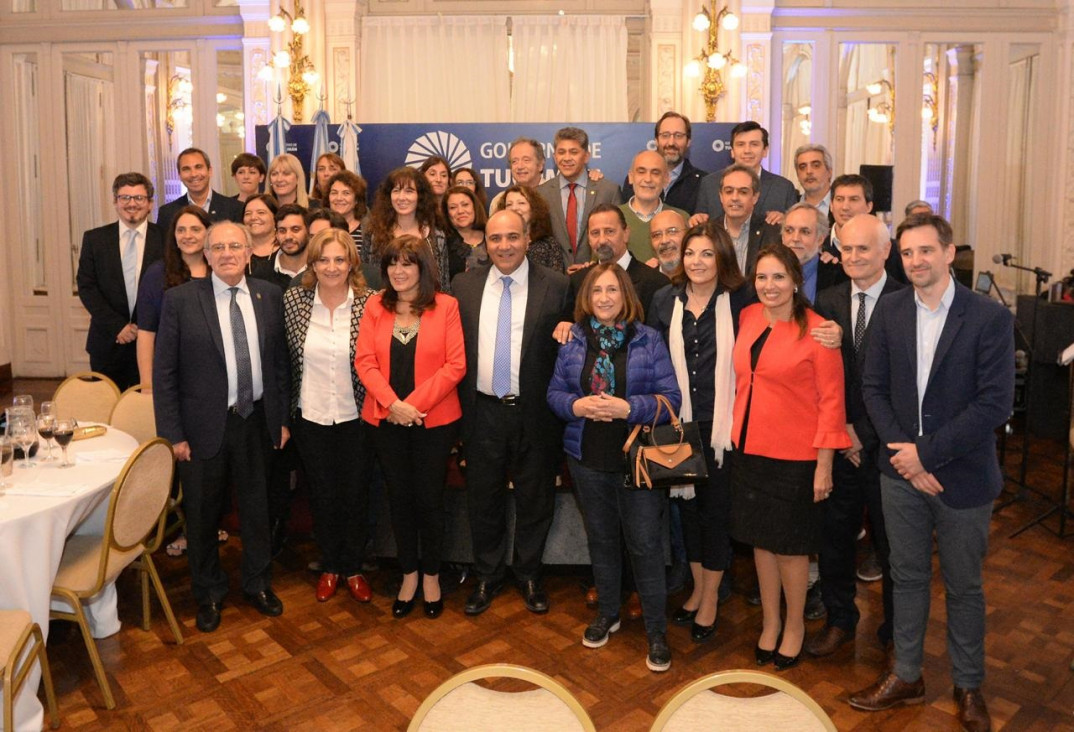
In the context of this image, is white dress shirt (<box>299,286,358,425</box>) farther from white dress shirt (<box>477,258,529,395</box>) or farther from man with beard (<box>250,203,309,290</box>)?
white dress shirt (<box>477,258,529,395</box>)

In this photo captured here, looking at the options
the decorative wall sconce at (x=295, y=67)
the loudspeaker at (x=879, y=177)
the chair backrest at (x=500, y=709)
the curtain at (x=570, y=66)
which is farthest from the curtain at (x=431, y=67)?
the chair backrest at (x=500, y=709)

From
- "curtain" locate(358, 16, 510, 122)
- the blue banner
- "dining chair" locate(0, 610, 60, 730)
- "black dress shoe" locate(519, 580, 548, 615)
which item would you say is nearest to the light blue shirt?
"black dress shoe" locate(519, 580, 548, 615)

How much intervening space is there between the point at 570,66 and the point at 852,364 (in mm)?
6551

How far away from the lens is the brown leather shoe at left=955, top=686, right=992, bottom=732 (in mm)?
3102

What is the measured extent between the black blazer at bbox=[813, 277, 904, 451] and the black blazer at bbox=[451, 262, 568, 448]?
1.06 m

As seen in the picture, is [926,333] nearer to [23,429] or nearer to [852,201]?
[852,201]

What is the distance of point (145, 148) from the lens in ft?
30.3

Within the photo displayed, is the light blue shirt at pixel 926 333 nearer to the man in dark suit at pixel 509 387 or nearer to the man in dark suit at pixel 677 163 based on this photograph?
the man in dark suit at pixel 509 387

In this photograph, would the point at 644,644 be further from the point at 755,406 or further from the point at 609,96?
the point at 609,96

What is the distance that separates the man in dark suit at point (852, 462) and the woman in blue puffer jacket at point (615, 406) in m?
0.64

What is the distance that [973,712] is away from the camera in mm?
3123

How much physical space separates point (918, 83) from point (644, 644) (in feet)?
23.4

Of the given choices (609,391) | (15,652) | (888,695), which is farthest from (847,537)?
(15,652)

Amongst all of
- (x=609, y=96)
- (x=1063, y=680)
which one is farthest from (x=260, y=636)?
(x=609, y=96)
